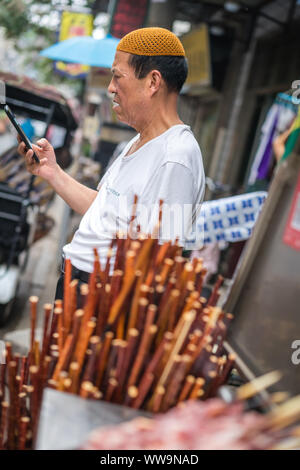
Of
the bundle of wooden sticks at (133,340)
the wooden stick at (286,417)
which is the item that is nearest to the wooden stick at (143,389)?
the bundle of wooden sticks at (133,340)

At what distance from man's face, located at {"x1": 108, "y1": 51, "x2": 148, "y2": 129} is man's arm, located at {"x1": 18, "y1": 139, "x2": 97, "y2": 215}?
1.41 feet

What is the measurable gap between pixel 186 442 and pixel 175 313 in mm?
376

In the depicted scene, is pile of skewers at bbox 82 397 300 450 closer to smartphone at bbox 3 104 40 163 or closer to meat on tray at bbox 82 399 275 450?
meat on tray at bbox 82 399 275 450

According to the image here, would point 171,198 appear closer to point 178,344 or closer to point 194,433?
point 178,344

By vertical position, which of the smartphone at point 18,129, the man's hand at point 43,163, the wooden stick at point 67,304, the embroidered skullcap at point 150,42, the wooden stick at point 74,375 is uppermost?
the embroidered skullcap at point 150,42

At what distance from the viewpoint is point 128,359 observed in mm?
999

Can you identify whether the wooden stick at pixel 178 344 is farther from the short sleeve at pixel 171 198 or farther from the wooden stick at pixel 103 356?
the short sleeve at pixel 171 198

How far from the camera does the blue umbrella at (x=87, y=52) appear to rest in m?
5.13

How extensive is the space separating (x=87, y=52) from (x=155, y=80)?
395cm

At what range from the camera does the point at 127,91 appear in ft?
5.80

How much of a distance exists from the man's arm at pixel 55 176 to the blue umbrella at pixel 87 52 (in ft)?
10.9
